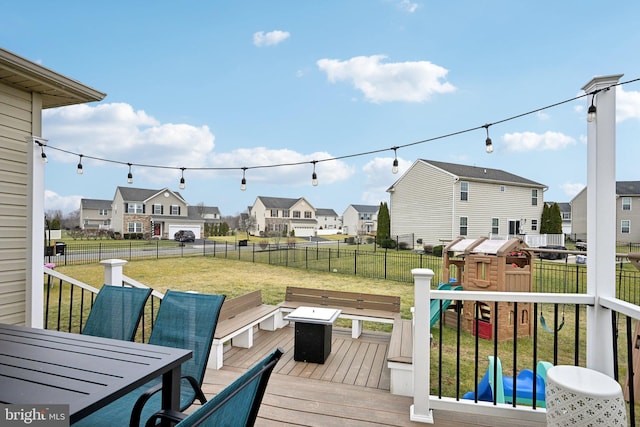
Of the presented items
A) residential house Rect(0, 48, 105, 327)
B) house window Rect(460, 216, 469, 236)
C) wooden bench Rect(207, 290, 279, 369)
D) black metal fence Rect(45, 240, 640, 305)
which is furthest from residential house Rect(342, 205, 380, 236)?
residential house Rect(0, 48, 105, 327)

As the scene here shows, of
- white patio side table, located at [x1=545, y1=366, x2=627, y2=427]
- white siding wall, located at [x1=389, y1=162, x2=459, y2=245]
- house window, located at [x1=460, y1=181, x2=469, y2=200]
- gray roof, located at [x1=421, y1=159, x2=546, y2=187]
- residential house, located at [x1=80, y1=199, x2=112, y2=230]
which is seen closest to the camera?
white patio side table, located at [x1=545, y1=366, x2=627, y2=427]

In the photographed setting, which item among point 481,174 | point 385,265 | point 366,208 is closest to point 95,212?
point 366,208

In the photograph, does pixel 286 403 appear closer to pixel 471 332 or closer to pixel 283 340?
pixel 283 340

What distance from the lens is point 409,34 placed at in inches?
308

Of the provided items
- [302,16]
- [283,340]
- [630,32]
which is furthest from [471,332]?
[302,16]

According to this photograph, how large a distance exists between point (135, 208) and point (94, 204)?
9.90 meters

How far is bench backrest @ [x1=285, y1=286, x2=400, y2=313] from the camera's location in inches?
194

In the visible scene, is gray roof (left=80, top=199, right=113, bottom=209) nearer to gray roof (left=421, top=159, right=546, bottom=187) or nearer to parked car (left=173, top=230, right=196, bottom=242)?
parked car (left=173, top=230, right=196, bottom=242)

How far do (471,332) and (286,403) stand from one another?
4.11 m

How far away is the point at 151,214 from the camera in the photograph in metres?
29.1

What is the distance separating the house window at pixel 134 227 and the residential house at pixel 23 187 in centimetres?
2810

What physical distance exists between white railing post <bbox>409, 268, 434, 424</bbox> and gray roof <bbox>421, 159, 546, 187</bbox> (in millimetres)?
16784

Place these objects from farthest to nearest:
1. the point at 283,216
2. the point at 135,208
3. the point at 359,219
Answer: the point at 359,219 → the point at 283,216 → the point at 135,208

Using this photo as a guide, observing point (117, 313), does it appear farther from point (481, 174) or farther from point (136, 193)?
point (136, 193)
